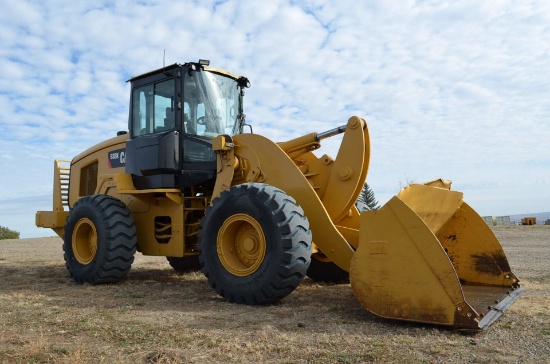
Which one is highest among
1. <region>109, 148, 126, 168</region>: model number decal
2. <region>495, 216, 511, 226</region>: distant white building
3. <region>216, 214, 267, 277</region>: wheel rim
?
<region>109, 148, 126, 168</region>: model number decal

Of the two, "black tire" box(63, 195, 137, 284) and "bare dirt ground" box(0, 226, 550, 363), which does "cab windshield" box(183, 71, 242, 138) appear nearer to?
"black tire" box(63, 195, 137, 284)

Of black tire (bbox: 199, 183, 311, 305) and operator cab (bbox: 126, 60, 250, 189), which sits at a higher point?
operator cab (bbox: 126, 60, 250, 189)

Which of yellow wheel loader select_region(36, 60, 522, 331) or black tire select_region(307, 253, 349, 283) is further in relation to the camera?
black tire select_region(307, 253, 349, 283)

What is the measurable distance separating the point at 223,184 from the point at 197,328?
2594 mm

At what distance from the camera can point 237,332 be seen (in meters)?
4.23

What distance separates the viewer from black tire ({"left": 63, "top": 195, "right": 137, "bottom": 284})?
730 centimetres

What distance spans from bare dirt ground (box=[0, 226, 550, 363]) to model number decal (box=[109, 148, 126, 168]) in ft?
8.77

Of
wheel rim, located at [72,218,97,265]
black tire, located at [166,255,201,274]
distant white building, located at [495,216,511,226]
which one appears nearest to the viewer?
wheel rim, located at [72,218,97,265]

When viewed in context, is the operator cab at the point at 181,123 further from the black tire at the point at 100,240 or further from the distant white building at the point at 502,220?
the distant white building at the point at 502,220

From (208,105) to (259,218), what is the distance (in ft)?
9.00

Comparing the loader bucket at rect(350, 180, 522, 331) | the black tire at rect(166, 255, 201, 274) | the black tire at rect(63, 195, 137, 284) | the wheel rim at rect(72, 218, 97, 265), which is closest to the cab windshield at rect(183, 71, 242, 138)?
the black tire at rect(63, 195, 137, 284)

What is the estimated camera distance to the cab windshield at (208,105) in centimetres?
744

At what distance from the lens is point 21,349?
3.66m

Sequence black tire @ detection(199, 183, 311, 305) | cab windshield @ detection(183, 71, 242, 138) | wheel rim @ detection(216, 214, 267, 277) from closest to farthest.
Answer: black tire @ detection(199, 183, 311, 305) → wheel rim @ detection(216, 214, 267, 277) → cab windshield @ detection(183, 71, 242, 138)
